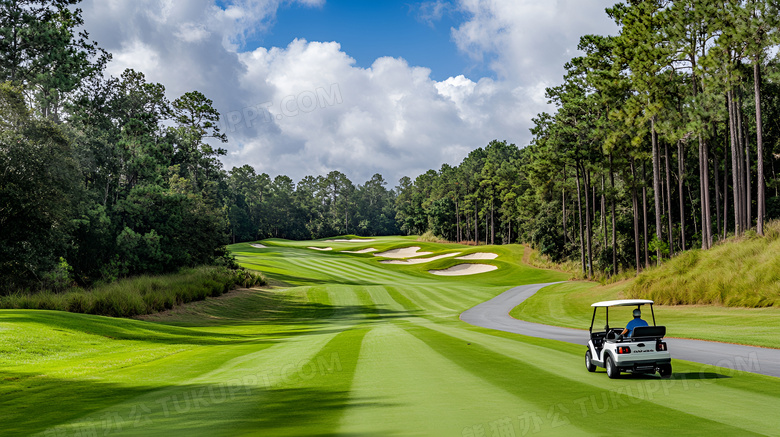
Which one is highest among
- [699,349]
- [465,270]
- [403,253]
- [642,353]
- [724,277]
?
[403,253]

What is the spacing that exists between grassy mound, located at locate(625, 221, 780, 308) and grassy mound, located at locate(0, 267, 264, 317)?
27366 mm

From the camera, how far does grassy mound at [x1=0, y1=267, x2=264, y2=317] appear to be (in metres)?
20.8

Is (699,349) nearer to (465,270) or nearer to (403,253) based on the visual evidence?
(465,270)

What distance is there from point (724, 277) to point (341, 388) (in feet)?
73.7

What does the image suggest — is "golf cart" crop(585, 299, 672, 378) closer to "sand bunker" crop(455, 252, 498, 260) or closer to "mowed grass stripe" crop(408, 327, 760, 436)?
"mowed grass stripe" crop(408, 327, 760, 436)

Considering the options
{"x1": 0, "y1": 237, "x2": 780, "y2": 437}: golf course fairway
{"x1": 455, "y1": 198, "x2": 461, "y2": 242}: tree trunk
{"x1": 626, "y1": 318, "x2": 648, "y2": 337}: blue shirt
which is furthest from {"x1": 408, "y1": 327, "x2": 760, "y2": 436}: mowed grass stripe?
{"x1": 455, "y1": 198, "x2": 461, "y2": 242}: tree trunk

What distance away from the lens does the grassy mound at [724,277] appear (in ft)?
67.0

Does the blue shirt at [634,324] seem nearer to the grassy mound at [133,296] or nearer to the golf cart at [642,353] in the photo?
the golf cart at [642,353]

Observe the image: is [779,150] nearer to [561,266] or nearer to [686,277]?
[561,266]

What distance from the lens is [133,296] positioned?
80.3 ft

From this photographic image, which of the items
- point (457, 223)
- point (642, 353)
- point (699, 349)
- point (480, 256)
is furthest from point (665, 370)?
point (457, 223)

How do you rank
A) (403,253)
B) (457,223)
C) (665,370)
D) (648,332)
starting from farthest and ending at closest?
1. (457,223)
2. (403,253)
3. (665,370)
4. (648,332)

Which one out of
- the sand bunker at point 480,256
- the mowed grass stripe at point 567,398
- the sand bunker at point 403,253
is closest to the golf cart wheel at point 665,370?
the mowed grass stripe at point 567,398

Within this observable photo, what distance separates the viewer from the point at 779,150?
49.8 m
